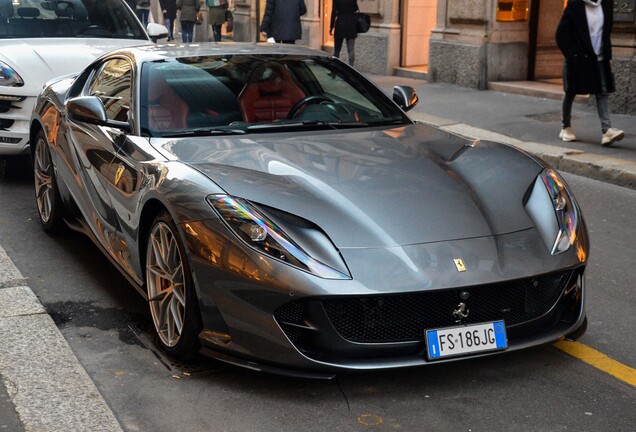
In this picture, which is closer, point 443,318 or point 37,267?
point 443,318

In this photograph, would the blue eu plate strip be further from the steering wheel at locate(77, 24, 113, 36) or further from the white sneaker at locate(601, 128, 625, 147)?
the steering wheel at locate(77, 24, 113, 36)

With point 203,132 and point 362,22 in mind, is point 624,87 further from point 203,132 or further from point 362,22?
point 203,132

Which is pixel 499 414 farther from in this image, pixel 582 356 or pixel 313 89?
pixel 313 89

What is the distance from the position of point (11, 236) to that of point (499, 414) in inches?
162

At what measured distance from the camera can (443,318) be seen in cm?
418

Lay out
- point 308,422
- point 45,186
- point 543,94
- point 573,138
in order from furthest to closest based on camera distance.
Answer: point 543,94, point 573,138, point 45,186, point 308,422

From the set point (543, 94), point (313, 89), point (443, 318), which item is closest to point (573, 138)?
point (543, 94)

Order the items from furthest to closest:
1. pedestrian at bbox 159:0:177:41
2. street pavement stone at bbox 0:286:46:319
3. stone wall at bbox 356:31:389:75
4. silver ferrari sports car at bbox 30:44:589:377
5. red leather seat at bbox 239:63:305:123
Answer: pedestrian at bbox 159:0:177:41
stone wall at bbox 356:31:389:75
red leather seat at bbox 239:63:305:123
street pavement stone at bbox 0:286:46:319
silver ferrari sports car at bbox 30:44:589:377

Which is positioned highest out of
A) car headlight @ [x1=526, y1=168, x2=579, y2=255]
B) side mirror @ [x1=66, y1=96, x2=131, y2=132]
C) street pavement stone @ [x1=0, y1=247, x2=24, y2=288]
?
side mirror @ [x1=66, y1=96, x2=131, y2=132]

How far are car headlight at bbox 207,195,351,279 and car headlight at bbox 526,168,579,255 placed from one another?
3.25ft

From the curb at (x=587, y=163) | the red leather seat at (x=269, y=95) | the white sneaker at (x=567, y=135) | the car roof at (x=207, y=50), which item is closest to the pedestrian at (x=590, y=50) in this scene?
the white sneaker at (x=567, y=135)

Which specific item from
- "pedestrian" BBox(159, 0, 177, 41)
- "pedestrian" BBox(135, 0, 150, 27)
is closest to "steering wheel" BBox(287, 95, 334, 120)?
"pedestrian" BBox(135, 0, 150, 27)

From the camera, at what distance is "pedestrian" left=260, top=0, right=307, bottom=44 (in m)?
15.0

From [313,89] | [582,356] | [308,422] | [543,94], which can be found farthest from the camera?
[543,94]
